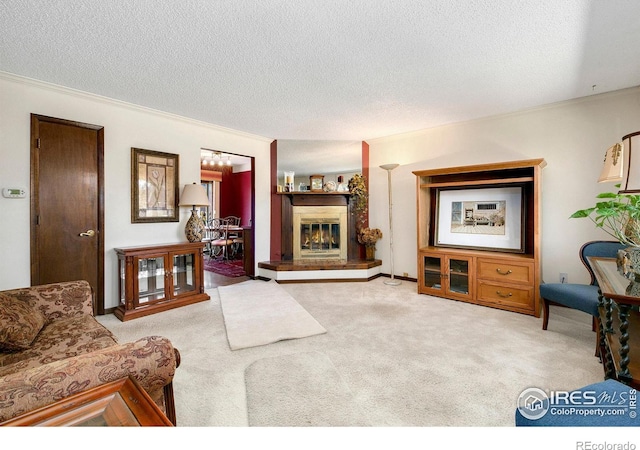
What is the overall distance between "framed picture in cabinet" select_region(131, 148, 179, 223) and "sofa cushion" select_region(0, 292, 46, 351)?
6.40ft

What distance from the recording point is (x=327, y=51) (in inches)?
92.1

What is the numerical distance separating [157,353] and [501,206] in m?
3.90

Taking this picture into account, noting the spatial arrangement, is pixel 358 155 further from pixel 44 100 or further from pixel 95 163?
pixel 44 100

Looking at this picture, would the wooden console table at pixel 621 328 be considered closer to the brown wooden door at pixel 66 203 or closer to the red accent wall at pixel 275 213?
the red accent wall at pixel 275 213

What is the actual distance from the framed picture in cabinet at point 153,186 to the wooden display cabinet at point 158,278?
53 centimetres

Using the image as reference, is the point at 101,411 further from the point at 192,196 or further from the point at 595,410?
the point at 192,196

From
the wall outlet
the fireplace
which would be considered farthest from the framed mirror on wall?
the wall outlet

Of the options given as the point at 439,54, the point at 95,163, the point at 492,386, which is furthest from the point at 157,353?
the point at 95,163

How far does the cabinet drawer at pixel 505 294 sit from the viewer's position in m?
3.16

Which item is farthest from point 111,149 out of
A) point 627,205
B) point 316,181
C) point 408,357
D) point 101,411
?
point 627,205

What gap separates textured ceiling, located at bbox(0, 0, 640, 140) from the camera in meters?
1.88

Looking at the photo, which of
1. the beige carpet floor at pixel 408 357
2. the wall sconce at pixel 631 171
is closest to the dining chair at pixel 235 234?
the beige carpet floor at pixel 408 357

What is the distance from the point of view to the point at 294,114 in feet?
12.5

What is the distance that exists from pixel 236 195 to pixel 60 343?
22.6 feet
